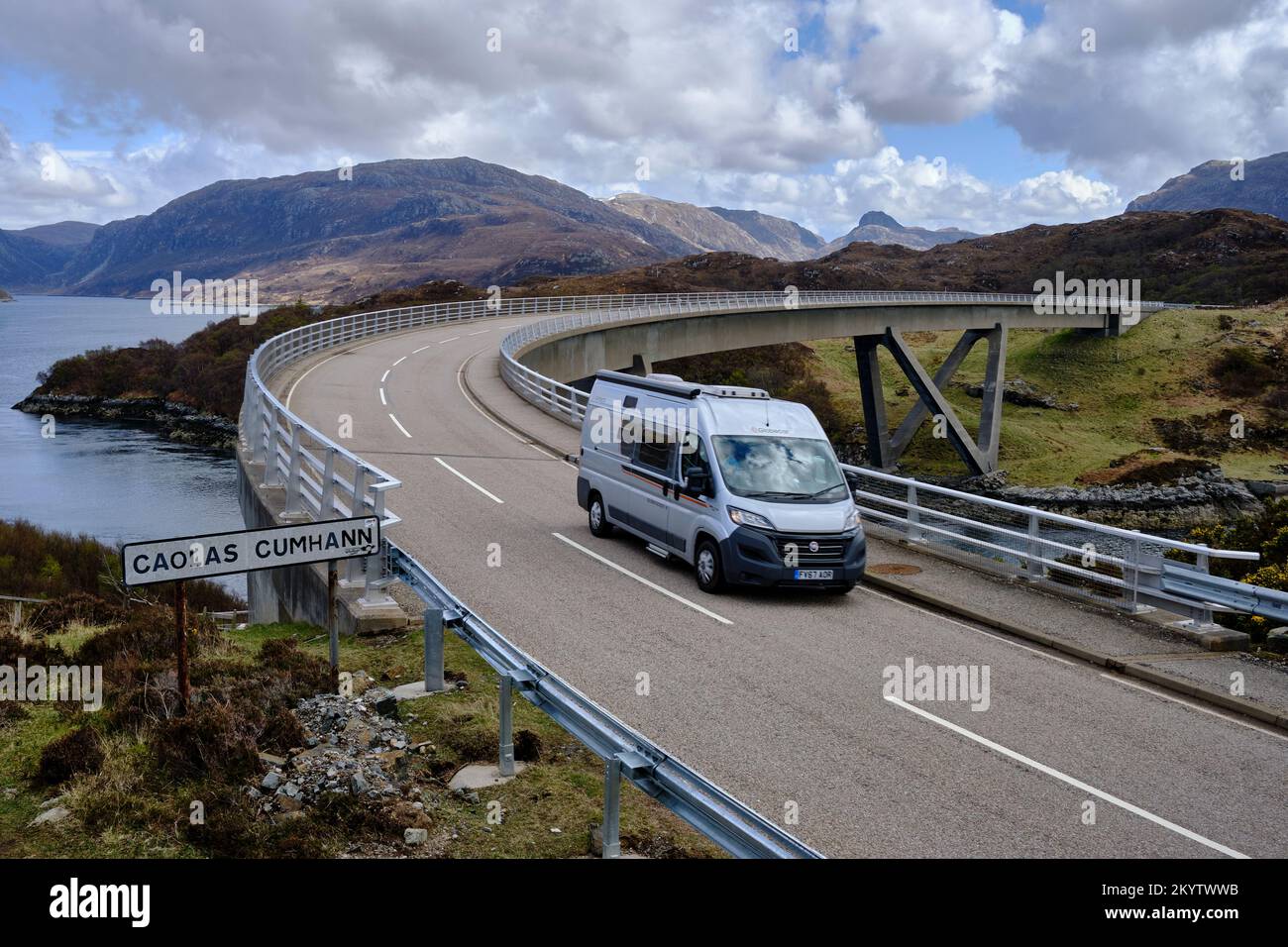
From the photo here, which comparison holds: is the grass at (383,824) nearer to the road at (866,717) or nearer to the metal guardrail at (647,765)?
the metal guardrail at (647,765)

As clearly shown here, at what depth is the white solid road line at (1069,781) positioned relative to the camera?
7188mm

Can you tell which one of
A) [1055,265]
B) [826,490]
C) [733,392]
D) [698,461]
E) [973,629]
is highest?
[1055,265]

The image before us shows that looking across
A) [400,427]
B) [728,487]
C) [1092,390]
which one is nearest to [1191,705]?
[728,487]

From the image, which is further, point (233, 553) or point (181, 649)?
point (233, 553)

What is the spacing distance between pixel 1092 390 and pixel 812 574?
79222 millimetres

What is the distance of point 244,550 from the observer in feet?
25.2

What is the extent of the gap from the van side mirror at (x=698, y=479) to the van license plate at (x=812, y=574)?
5.40 feet

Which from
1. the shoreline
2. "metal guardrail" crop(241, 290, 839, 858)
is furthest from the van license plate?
the shoreline

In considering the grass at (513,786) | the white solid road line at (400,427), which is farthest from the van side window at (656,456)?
the white solid road line at (400,427)

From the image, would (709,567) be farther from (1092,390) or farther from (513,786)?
→ (1092,390)

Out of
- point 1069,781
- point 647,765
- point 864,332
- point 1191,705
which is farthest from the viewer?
point 864,332

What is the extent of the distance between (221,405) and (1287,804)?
249ft

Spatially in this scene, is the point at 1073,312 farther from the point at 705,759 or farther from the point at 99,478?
the point at 705,759

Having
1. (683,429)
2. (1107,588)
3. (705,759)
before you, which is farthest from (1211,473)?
(705,759)
